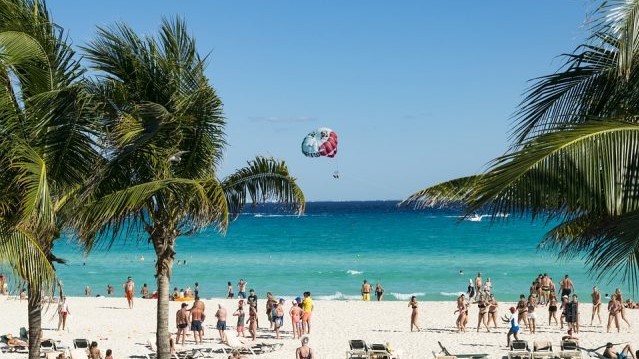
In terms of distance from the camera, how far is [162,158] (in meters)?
11.1

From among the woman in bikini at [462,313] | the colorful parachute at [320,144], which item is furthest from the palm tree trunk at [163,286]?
the colorful parachute at [320,144]

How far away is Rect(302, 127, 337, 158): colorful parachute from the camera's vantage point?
1505 inches

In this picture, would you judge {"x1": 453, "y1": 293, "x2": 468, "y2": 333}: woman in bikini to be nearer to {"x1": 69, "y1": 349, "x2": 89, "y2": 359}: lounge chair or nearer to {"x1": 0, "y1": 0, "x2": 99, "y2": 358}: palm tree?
{"x1": 69, "y1": 349, "x2": 89, "y2": 359}: lounge chair

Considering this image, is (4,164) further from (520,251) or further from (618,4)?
(520,251)

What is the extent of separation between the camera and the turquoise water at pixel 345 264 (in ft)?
161

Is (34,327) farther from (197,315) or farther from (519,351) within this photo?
(519,351)

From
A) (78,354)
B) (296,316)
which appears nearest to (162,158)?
(78,354)

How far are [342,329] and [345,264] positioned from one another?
142ft

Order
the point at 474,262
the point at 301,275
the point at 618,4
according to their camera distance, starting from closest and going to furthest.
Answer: the point at 618,4 < the point at 301,275 < the point at 474,262

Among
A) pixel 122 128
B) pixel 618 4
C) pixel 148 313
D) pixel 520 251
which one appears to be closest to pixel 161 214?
pixel 122 128

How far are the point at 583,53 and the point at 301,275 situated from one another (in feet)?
169

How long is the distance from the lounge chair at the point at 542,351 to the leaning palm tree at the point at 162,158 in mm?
7833

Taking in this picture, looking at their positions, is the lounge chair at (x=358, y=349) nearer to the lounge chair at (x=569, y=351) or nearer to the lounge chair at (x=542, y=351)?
the lounge chair at (x=542, y=351)

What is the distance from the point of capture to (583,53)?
22.0 ft
